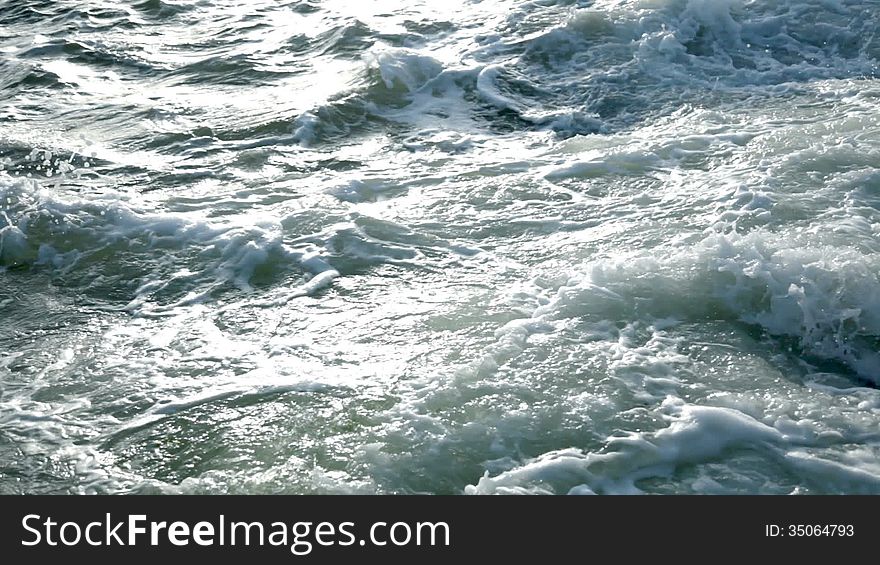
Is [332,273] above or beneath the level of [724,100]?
beneath

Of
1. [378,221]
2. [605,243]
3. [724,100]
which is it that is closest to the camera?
[605,243]

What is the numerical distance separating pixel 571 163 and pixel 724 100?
1.58m

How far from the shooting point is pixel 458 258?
5.75 m

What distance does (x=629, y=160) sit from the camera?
6.69 metres

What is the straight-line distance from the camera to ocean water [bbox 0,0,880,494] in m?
4.24

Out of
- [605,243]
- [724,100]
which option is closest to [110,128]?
[605,243]

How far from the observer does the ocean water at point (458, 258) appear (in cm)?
424

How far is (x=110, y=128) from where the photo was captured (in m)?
7.86

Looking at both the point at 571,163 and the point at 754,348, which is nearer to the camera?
the point at 754,348

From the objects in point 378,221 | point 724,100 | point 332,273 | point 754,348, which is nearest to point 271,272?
point 332,273
